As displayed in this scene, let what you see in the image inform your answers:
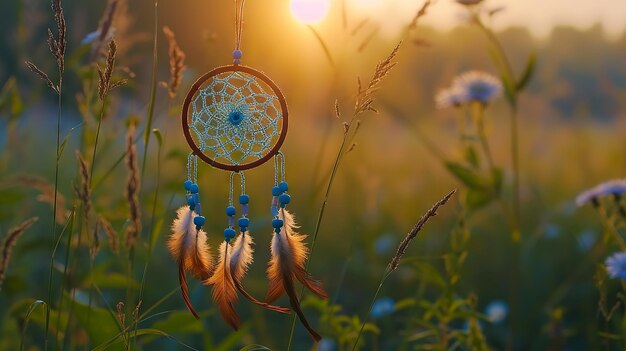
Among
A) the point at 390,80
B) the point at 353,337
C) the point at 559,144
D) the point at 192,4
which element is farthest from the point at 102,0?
the point at 353,337

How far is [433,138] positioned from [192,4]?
35.6 ft

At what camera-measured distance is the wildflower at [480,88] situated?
224cm

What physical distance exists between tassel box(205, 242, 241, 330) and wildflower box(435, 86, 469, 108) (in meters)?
1.20

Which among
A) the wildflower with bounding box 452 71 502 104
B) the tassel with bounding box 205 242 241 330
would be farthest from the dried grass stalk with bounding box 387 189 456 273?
the wildflower with bounding box 452 71 502 104

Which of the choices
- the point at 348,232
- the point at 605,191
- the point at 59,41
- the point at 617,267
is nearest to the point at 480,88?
the point at 605,191

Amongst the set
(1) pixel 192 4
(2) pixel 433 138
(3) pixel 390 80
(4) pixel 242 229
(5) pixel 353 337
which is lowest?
(5) pixel 353 337

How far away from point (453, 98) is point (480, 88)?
0.08m

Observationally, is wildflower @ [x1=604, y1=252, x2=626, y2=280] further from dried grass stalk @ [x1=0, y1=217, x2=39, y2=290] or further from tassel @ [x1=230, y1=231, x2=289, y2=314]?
dried grass stalk @ [x1=0, y1=217, x2=39, y2=290]

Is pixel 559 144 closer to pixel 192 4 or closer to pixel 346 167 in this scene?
pixel 346 167

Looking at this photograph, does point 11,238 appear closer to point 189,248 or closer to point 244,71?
point 189,248

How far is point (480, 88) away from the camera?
228 cm

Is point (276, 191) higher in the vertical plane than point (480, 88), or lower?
lower

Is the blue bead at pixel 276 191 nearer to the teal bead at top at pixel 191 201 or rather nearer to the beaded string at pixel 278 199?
the beaded string at pixel 278 199

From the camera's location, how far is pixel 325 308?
1630 mm
